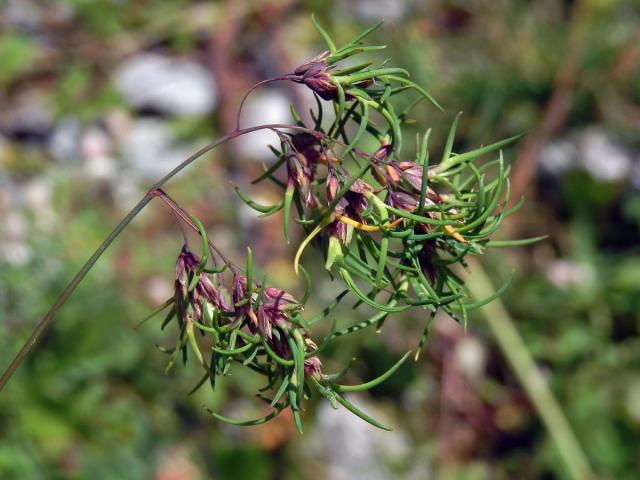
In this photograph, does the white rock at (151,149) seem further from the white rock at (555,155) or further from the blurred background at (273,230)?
the white rock at (555,155)

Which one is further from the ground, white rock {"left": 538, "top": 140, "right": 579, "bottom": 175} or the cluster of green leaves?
the cluster of green leaves

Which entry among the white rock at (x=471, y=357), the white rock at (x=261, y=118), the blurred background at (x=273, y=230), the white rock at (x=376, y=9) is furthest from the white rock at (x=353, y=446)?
the white rock at (x=376, y=9)

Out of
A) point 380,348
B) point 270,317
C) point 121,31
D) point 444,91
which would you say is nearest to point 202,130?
point 121,31

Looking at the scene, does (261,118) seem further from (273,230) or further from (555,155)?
(555,155)

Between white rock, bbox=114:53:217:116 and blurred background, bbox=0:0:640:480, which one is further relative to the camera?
white rock, bbox=114:53:217:116

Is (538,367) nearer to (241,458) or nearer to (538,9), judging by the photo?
(241,458)

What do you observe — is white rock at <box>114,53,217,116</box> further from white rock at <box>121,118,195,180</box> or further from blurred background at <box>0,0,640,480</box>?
white rock at <box>121,118,195,180</box>

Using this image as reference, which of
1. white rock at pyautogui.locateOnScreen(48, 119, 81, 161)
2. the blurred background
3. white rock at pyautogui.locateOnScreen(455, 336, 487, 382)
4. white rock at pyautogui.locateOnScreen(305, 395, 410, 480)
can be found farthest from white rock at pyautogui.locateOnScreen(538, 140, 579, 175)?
white rock at pyautogui.locateOnScreen(48, 119, 81, 161)
